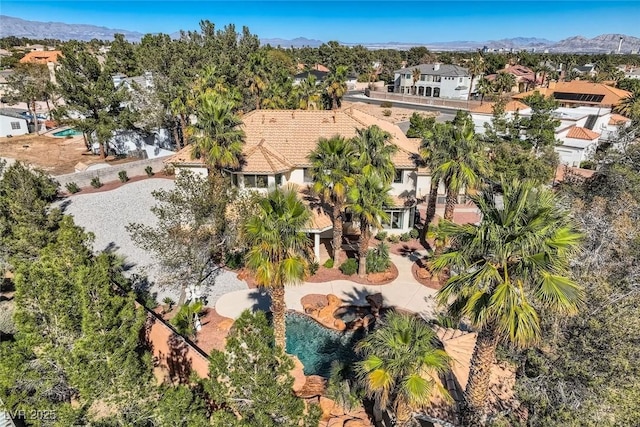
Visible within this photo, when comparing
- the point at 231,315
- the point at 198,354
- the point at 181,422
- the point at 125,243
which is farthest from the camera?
the point at 125,243

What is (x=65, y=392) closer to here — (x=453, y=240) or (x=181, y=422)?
(x=181, y=422)

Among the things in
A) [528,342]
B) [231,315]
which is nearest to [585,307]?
[528,342]

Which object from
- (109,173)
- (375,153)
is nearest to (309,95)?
(109,173)

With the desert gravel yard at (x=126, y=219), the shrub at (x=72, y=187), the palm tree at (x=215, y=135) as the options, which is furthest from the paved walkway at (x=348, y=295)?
the shrub at (x=72, y=187)

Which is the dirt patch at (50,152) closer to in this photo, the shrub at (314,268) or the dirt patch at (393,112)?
the shrub at (314,268)

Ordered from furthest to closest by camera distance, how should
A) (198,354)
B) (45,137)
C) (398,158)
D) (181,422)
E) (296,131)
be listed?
(45,137) → (296,131) → (398,158) → (198,354) → (181,422)

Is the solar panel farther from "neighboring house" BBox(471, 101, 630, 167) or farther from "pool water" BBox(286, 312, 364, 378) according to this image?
"pool water" BBox(286, 312, 364, 378)

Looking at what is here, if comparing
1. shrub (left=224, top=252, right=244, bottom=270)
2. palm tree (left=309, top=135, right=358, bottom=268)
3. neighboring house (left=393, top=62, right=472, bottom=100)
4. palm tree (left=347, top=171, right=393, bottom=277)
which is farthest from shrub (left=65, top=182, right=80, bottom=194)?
neighboring house (left=393, top=62, right=472, bottom=100)
